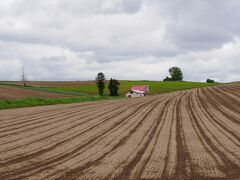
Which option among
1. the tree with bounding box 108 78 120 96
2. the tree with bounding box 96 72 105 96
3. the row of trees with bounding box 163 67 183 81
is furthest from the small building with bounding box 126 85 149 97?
the row of trees with bounding box 163 67 183 81

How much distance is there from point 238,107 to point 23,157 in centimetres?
3064

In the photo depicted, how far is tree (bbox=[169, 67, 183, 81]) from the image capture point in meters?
194

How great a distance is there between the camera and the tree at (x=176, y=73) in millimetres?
194000

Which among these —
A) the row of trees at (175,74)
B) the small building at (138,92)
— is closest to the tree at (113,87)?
the small building at (138,92)

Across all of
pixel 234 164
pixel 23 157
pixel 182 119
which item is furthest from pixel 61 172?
pixel 182 119

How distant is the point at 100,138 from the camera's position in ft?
65.3

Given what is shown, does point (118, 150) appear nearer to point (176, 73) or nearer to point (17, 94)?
point (17, 94)

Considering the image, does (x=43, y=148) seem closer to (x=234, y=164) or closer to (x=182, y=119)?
(x=234, y=164)

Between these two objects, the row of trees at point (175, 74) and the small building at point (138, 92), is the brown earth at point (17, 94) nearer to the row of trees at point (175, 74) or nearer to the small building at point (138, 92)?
the small building at point (138, 92)

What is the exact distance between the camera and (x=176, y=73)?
194750 millimetres

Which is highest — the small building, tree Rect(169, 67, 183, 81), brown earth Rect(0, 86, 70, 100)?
tree Rect(169, 67, 183, 81)

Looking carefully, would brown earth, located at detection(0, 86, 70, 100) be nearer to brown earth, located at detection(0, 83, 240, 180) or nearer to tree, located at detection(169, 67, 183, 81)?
brown earth, located at detection(0, 83, 240, 180)

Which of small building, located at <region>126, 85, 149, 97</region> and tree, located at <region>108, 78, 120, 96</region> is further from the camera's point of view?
tree, located at <region>108, 78, 120, 96</region>

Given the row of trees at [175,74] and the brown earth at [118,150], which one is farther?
the row of trees at [175,74]
